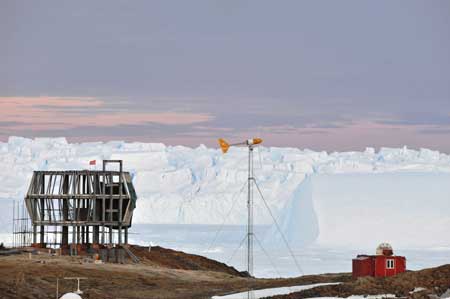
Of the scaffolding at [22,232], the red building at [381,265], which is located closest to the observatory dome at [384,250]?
the red building at [381,265]

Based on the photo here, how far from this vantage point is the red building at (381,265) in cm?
6297

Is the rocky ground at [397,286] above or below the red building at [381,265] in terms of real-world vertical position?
below

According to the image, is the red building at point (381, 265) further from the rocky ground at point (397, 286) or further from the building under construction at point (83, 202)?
the building under construction at point (83, 202)

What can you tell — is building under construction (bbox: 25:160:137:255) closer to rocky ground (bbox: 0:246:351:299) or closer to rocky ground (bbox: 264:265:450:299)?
rocky ground (bbox: 0:246:351:299)

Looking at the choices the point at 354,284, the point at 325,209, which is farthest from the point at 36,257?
the point at 325,209

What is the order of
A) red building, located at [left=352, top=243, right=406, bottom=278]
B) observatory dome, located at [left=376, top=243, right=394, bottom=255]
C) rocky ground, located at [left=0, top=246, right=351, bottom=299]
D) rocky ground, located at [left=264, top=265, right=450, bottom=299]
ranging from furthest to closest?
observatory dome, located at [left=376, top=243, right=394, bottom=255], red building, located at [left=352, top=243, right=406, bottom=278], rocky ground, located at [left=0, top=246, right=351, bottom=299], rocky ground, located at [left=264, top=265, right=450, bottom=299]

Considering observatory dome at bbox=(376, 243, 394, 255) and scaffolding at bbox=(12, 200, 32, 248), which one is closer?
observatory dome at bbox=(376, 243, 394, 255)

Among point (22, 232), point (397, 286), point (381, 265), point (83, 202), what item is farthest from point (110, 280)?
point (22, 232)

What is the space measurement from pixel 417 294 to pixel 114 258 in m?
31.7

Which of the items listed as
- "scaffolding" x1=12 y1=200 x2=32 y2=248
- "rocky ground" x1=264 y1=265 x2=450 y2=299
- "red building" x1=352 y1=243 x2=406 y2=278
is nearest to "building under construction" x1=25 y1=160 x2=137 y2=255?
"scaffolding" x1=12 y1=200 x2=32 y2=248

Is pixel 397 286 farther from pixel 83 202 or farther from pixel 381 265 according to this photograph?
pixel 83 202

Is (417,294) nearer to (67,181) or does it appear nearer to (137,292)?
(137,292)

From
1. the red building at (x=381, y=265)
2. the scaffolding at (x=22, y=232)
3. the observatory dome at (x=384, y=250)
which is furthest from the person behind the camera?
the scaffolding at (x=22, y=232)

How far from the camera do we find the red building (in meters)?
63.0
